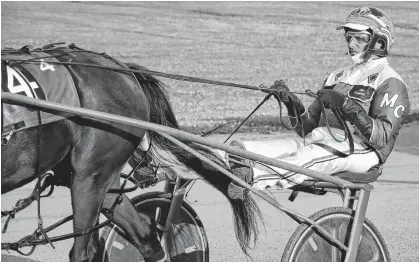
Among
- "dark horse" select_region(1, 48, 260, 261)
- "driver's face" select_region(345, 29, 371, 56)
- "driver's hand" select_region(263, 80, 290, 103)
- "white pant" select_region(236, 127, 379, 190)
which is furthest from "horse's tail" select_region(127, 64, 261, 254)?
"driver's face" select_region(345, 29, 371, 56)

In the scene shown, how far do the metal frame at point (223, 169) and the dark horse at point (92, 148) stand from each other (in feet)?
0.31

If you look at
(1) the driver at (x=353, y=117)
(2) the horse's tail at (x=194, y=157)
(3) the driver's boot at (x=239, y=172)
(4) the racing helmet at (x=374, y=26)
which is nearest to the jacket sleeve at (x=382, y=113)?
(1) the driver at (x=353, y=117)

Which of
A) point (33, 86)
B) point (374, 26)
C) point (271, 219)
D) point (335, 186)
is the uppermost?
point (374, 26)

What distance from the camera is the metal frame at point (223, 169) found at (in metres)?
3.22

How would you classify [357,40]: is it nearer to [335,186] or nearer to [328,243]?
[335,186]

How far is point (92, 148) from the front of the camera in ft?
11.3

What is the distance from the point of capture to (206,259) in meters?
4.30

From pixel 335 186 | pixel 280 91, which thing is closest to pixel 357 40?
pixel 280 91

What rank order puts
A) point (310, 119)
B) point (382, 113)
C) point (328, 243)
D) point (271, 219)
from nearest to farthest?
point (328, 243) < point (382, 113) < point (310, 119) < point (271, 219)

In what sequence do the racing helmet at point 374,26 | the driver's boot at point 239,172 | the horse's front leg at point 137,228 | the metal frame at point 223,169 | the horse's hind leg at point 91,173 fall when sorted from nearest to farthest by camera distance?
the metal frame at point 223,169
the horse's hind leg at point 91,173
the horse's front leg at point 137,228
the driver's boot at point 239,172
the racing helmet at point 374,26

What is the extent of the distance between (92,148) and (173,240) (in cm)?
94

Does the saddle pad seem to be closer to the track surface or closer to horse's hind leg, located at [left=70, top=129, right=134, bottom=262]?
horse's hind leg, located at [left=70, top=129, right=134, bottom=262]

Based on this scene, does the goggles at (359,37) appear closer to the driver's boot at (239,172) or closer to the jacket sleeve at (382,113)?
the jacket sleeve at (382,113)

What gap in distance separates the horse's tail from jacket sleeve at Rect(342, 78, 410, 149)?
637mm
